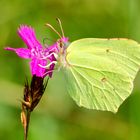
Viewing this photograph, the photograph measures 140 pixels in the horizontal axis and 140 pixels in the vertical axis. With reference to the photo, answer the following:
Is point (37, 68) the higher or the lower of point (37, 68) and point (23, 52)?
the lower

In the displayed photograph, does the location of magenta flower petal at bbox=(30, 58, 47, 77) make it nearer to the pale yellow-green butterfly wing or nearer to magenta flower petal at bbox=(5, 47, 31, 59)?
magenta flower petal at bbox=(5, 47, 31, 59)

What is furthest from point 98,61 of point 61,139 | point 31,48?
point 61,139

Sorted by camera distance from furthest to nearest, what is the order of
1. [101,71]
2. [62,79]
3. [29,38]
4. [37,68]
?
[62,79] < [101,71] < [29,38] < [37,68]

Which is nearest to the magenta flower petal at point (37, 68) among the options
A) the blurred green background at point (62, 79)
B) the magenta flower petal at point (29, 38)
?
the magenta flower petal at point (29, 38)

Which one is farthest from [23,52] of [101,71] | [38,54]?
[101,71]

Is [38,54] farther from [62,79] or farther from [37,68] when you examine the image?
[62,79]

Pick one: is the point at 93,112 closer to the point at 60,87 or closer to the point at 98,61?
the point at 60,87
